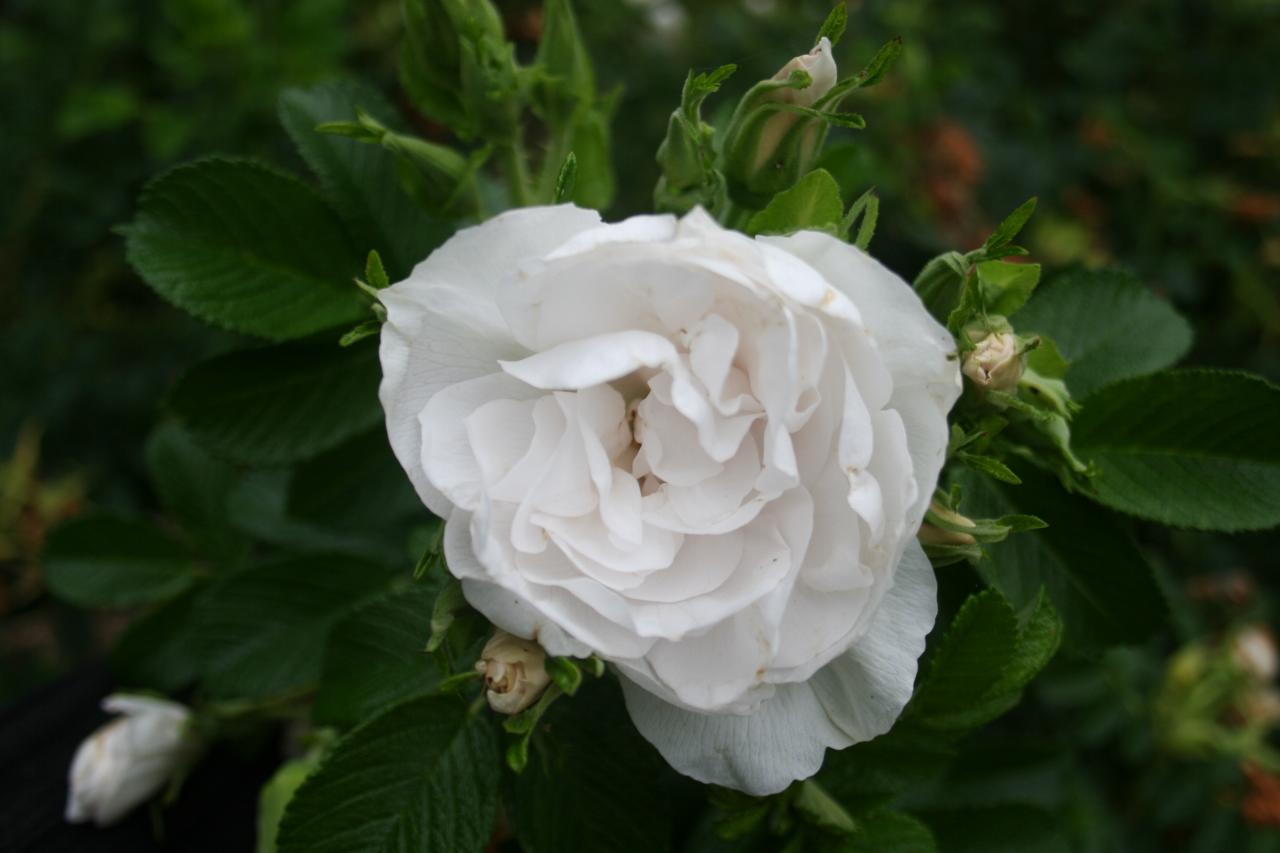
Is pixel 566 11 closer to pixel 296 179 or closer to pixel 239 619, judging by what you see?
pixel 296 179

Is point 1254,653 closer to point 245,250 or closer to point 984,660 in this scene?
point 984,660

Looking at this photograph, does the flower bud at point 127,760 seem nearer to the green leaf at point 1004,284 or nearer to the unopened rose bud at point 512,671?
the unopened rose bud at point 512,671

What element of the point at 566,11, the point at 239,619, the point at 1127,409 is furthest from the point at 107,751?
the point at 1127,409

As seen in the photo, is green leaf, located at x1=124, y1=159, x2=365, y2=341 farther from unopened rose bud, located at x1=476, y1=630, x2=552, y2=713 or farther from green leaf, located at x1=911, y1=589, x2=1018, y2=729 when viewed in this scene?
green leaf, located at x1=911, y1=589, x2=1018, y2=729

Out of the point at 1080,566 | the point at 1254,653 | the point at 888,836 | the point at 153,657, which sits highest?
the point at 1080,566

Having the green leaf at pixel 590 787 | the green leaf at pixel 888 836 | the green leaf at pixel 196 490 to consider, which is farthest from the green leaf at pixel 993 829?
the green leaf at pixel 196 490

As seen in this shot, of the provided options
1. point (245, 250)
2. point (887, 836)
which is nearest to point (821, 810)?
point (887, 836)
